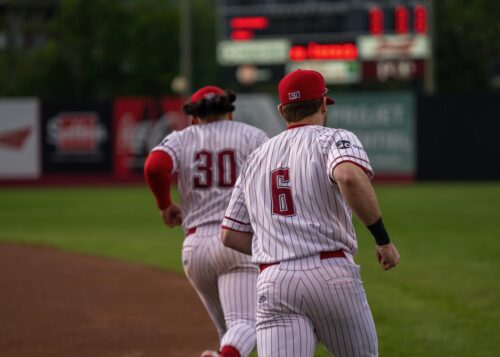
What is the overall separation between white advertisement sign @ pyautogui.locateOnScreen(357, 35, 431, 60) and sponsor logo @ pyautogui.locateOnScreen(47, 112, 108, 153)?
7.31 meters

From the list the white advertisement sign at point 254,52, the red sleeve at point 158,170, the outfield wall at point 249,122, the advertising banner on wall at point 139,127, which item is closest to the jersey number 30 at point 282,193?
the red sleeve at point 158,170

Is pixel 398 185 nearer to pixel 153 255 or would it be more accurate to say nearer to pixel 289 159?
pixel 153 255

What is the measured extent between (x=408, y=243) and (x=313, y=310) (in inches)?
357

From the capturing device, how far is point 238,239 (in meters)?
4.21

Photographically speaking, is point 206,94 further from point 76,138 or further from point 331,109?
point 76,138

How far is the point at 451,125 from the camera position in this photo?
2277 cm

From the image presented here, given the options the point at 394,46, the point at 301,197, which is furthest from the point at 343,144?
the point at 394,46

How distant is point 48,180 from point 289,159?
857 inches

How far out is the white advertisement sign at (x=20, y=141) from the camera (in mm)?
24844

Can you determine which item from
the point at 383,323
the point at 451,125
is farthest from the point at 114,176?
the point at 383,323

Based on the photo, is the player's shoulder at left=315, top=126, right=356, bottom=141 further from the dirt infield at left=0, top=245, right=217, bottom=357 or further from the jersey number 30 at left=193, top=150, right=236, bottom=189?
the dirt infield at left=0, top=245, right=217, bottom=357

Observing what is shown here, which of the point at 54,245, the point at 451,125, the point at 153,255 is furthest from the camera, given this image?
the point at 451,125

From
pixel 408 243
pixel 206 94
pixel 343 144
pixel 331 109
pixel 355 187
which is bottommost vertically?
pixel 408 243

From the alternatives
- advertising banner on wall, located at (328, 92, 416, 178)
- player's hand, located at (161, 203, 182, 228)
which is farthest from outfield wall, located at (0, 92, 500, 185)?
player's hand, located at (161, 203, 182, 228)
